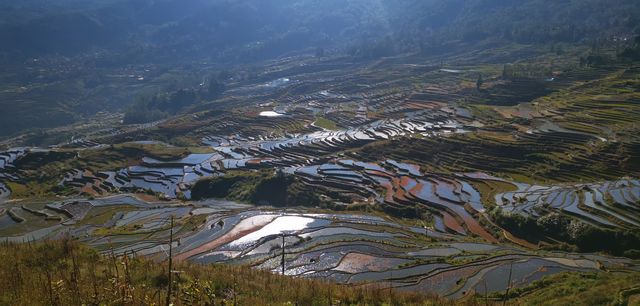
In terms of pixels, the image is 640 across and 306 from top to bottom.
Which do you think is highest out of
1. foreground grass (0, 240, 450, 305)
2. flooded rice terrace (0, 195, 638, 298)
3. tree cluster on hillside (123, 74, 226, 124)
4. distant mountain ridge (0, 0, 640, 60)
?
distant mountain ridge (0, 0, 640, 60)

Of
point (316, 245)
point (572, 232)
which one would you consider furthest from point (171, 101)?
point (572, 232)

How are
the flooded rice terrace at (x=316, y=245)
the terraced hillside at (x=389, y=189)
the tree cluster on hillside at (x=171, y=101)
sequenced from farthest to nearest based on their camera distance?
the tree cluster on hillside at (x=171, y=101)
the terraced hillside at (x=389, y=189)
the flooded rice terrace at (x=316, y=245)

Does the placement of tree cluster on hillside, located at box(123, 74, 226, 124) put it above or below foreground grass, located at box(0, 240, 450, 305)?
below

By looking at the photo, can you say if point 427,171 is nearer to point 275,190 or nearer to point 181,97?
point 275,190

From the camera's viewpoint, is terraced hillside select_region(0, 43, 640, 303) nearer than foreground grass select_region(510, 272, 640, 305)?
No

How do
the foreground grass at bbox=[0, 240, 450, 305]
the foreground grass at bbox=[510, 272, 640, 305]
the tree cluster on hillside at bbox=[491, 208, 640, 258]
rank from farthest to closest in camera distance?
the tree cluster on hillside at bbox=[491, 208, 640, 258] < the foreground grass at bbox=[510, 272, 640, 305] < the foreground grass at bbox=[0, 240, 450, 305]

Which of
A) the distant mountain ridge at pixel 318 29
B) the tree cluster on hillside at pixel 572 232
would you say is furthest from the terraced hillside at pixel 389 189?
the distant mountain ridge at pixel 318 29

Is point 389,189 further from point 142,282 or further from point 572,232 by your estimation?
point 142,282

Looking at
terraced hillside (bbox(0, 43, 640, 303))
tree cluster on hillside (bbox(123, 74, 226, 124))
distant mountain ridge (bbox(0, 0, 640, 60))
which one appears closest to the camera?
terraced hillside (bbox(0, 43, 640, 303))

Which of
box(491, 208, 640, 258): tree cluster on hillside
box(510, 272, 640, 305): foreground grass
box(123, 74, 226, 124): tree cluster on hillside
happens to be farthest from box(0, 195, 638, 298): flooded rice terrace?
box(123, 74, 226, 124): tree cluster on hillside

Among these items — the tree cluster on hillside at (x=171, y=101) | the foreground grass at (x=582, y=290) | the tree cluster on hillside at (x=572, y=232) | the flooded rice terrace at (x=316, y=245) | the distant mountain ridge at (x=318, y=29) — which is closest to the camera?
the foreground grass at (x=582, y=290)

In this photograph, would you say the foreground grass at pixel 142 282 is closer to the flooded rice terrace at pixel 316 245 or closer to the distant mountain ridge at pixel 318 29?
the flooded rice terrace at pixel 316 245

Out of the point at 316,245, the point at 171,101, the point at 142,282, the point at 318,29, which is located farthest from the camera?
the point at 318,29

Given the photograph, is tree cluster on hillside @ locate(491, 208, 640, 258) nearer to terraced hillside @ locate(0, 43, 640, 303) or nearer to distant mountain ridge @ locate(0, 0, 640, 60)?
terraced hillside @ locate(0, 43, 640, 303)
